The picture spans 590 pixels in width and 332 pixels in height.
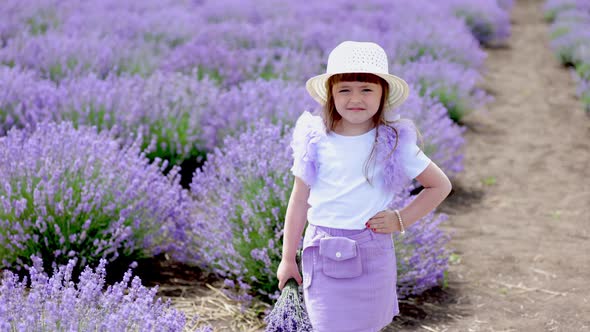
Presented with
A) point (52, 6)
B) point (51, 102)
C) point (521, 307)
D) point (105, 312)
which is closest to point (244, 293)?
point (105, 312)

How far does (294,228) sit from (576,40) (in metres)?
9.10

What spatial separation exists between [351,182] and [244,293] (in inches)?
45.1

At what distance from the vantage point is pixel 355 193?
206 centimetres

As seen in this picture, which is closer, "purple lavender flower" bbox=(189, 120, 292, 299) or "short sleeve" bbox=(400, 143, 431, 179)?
"short sleeve" bbox=(400, 143, 431, 179)

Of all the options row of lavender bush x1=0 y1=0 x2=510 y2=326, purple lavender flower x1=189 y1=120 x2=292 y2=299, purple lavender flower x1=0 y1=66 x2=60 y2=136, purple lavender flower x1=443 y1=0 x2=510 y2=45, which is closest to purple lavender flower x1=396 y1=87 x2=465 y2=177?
row of lavender bush x1=0 y1=0 x2=510 y2=326

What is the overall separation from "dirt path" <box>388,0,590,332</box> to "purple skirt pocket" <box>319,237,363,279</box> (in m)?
1.12

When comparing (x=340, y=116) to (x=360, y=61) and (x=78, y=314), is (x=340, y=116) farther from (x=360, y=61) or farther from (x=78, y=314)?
(x=78, y=314)

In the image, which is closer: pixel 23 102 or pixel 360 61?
pixel 360 61

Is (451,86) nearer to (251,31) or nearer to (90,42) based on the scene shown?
(251,31)

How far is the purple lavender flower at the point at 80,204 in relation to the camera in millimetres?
2900

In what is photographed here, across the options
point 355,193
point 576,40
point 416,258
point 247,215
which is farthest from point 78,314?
point 576,40

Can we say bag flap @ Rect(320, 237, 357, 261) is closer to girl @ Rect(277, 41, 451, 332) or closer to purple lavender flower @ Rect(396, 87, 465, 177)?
girl @ Rect(277, 41, 451, 332)

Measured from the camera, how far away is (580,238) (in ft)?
13.7

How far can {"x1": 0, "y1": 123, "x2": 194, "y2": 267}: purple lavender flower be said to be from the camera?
290cm
